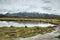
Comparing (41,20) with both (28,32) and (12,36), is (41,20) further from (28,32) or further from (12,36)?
(12,36)

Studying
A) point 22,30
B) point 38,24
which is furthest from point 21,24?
point 38,24

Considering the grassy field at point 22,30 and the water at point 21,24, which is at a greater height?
the water at point 21,24

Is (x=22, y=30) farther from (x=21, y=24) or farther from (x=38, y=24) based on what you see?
(x=38, y=24)

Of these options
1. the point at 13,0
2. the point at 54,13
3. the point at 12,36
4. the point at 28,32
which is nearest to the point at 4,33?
the point at 12,36

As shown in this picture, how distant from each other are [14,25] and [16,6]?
0.40 m

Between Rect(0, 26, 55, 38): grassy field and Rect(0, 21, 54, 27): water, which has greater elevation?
Rect(0, 21, 54, 27): water

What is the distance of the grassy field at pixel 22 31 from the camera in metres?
2.79

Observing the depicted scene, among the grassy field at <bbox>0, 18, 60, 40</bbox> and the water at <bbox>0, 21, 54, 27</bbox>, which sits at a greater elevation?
the water at <bbox>0, 21, 54, 27</bbox>

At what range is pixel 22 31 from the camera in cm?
284

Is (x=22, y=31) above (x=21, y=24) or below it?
below

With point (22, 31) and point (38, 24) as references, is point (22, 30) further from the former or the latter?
point (38, 24)

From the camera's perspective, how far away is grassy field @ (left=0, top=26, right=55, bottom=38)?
2.79 meters

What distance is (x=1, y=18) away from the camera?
2.89m

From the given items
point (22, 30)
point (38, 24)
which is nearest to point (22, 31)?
point (22, 30)
